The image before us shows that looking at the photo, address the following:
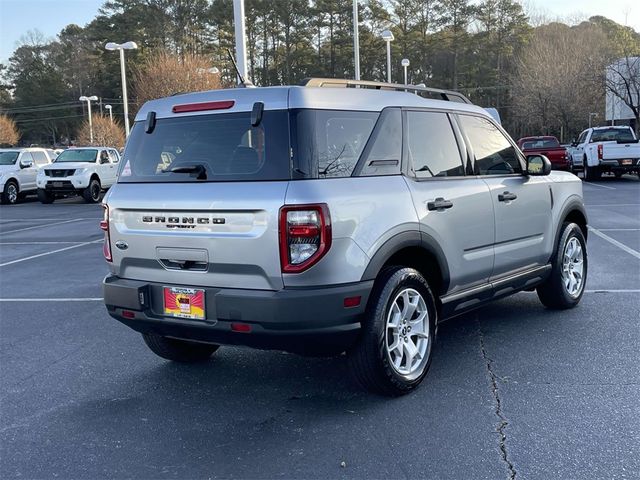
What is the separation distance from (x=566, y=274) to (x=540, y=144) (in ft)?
76.1

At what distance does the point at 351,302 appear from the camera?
3934 mm

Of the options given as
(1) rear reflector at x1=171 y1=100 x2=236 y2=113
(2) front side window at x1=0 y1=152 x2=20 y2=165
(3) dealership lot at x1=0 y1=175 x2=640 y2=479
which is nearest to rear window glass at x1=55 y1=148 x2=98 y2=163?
(2) front side window at x1=0 y1=152 x2=20 y2=165

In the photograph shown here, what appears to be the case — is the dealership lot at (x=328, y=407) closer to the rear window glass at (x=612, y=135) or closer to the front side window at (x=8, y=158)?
the rear window glass at (x=612, y=135)

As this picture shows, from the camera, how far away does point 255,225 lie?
382 centimetres

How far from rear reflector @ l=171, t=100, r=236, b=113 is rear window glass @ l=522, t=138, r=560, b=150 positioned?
25.3 metres

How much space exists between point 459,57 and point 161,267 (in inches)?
2647

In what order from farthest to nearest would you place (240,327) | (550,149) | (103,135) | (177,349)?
(103,135)
(550,149)
(177,349)
(240,327)

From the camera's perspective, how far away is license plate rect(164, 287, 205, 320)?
4.05 meters

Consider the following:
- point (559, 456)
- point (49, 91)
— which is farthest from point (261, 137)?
point (49, 91)

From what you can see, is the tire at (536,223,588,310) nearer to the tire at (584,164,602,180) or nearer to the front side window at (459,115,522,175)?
the front side window at (459,115,522,175)

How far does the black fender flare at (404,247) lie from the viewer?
4059mm

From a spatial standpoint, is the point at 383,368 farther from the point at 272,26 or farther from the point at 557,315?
the point at 272,26

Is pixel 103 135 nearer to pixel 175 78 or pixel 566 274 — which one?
pixel 175 78

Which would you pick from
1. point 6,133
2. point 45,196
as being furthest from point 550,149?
point 6,133
